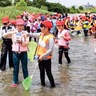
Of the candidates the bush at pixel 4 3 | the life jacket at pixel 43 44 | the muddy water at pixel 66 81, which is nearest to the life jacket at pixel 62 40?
the muddy water at pixel 66 81

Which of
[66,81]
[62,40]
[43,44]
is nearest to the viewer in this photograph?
[43,44]

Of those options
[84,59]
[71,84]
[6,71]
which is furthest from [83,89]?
[84,59]

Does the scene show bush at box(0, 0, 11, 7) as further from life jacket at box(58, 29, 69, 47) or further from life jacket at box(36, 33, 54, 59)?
life jacket at box(36, 33, 54, 59)

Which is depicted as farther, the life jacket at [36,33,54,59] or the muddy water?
the muddy water

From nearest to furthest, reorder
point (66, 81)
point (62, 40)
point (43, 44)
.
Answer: point (43, 44) < point (66, 81) < point (62, 40)

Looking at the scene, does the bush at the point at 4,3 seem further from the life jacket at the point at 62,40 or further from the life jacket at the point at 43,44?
the life jacket at the point at 43,44

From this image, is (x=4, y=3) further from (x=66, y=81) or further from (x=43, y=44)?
(x=43, y=44)

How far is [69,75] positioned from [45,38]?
266cm

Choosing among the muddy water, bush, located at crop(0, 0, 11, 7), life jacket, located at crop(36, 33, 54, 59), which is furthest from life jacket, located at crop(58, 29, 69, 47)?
bush, located at crop(0, 0, 11, 7)

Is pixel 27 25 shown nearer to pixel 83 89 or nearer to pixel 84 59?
pixel 84 59

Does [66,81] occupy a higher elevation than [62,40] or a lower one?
lower

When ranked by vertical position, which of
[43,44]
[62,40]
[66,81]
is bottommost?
[66,81]

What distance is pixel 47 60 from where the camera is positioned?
31.5ft

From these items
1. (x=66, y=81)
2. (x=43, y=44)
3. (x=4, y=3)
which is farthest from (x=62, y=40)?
(x=4, y=3)
